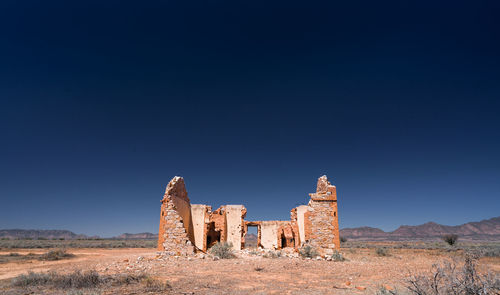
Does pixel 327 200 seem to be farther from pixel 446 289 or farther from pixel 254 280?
pixel 446 289

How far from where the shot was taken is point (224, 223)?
1953cm

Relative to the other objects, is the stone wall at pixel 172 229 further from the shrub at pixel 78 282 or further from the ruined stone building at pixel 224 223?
the shrub at pixel 78 282

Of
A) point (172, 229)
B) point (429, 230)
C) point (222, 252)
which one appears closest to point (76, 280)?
point (172, 229)

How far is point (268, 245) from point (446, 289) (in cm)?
2150

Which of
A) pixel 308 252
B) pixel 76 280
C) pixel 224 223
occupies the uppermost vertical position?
pixel 76 280

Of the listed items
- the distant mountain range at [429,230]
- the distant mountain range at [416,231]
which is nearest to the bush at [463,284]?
the distant mountain range at [416,231]

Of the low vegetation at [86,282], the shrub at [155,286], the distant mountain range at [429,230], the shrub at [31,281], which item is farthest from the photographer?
the distant mountain range at [429,230]

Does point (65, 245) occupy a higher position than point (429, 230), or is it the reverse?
point (65, 245)

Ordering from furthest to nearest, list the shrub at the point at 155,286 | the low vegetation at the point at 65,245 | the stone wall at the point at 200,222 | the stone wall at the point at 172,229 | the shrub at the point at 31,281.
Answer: the low vegetation at the point at 65,245 < the stone wall at the point at 200,222 < the stone wall at the point at 172,229 < the shrub at the point at 31,281 < the shrub at the point at 155,286

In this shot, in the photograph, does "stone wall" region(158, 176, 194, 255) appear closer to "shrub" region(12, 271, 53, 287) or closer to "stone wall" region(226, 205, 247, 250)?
"shrub" region(12, 271, 53, 287)

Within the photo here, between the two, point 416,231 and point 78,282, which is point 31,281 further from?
point 416,231

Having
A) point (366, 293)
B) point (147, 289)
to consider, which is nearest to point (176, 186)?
point (147, 289)

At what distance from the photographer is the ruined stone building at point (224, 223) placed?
13062 millimetres

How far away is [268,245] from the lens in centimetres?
2417
